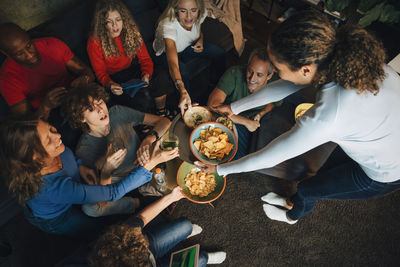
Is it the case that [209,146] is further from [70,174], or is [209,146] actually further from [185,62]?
[185,62]

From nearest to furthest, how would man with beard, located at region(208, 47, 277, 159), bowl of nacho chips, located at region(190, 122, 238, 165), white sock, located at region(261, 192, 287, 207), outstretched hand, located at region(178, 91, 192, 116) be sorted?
1. bowl of nacho chips, located at region(190, 122, 238, 165)
2. outstretched hand, located at region(178, 91, 192, 116)
3. man with beard, located at region(208, 47, 277, 159)
4. white sock, located at region(261, 192, 287, 207)

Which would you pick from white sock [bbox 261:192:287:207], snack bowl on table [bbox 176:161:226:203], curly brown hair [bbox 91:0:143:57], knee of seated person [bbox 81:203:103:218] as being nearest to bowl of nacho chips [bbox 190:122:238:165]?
snack bowl on table [bbox 176:161:226:203]

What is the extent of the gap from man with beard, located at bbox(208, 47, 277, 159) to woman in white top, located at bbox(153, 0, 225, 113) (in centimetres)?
34

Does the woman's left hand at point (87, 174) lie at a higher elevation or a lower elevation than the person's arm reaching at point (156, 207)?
higher

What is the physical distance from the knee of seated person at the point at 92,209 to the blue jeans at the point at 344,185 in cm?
149

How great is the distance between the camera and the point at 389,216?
2143 mm

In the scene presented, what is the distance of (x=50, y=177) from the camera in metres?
1.30

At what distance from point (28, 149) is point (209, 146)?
3.25ft

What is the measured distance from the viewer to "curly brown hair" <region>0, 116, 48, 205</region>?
1.13 metres

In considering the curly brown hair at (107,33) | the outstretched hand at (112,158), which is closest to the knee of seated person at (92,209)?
the outstretched hand at (112,158)

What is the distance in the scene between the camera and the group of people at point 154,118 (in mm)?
938

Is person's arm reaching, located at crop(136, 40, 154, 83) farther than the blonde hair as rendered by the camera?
Yes

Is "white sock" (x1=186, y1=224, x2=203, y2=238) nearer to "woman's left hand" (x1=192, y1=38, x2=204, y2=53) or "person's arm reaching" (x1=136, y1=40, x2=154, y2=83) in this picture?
"person's arm reaching" (x1=136, y1=40, x2=154, y2=83)

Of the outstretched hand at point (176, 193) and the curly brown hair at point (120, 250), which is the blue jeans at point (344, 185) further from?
the curly brown hair at point (120, 250)
